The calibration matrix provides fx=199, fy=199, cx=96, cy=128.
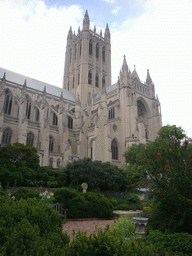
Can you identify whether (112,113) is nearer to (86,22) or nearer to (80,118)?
(80,118)

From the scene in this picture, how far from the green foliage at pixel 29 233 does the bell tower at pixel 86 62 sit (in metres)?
44.9

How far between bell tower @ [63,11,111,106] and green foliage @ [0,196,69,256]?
147ft

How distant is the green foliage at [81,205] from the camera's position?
11922mm

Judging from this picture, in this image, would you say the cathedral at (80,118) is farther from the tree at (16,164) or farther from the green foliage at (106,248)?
the green foliage at (106,248)

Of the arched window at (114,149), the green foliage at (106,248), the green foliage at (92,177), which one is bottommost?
the green foliage at (106,248)

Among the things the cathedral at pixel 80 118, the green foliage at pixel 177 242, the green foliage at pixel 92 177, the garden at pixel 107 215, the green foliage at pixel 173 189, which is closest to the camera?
the garden at pixel 107 215

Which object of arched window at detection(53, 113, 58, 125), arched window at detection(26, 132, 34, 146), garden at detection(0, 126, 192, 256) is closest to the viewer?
garden at detection(0, 126, 192, 256)

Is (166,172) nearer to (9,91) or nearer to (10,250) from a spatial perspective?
(10,250)

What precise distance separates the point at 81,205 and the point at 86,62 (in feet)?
147

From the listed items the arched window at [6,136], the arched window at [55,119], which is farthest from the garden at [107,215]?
the arched window at [55,119]

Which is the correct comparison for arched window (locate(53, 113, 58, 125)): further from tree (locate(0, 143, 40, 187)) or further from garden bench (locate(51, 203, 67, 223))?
garden bench (locate(51, 203, 67, 223))

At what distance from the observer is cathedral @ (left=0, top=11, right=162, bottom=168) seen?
109 feet

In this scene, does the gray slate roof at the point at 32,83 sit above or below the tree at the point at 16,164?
above

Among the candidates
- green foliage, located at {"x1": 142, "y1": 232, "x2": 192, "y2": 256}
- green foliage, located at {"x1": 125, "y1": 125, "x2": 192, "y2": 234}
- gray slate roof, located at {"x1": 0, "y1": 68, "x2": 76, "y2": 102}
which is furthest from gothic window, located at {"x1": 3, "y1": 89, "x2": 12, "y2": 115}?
green foliage, located at {"x1": 142, "y1": 232, "x2": 192, "y2": 256}
